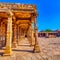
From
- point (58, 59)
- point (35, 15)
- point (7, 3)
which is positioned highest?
point (7, 3)

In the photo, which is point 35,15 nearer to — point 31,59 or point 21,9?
point 21,9

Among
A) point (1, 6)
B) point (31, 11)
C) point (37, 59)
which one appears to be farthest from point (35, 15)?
point (37, 59)

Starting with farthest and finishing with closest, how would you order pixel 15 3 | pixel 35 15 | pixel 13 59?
1. pixel 35 15
2. pixel 15 3
3. pixel 13 59

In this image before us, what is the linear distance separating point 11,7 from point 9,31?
1860mm

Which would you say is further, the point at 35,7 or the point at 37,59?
the point at 35,7

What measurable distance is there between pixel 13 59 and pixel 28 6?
4584 mm

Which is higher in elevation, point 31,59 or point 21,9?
point 21,9

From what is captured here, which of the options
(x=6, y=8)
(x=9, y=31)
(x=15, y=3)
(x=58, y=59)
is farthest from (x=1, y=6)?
(x=58, y=59)

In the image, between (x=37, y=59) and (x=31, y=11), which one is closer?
(x=37, y=59)

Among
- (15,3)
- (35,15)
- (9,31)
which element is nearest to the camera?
(9,31)

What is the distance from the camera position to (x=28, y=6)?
11.2 m

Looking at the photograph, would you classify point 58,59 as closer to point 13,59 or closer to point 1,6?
point 13,59

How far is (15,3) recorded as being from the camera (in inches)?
430

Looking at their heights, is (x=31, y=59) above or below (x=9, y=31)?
below
